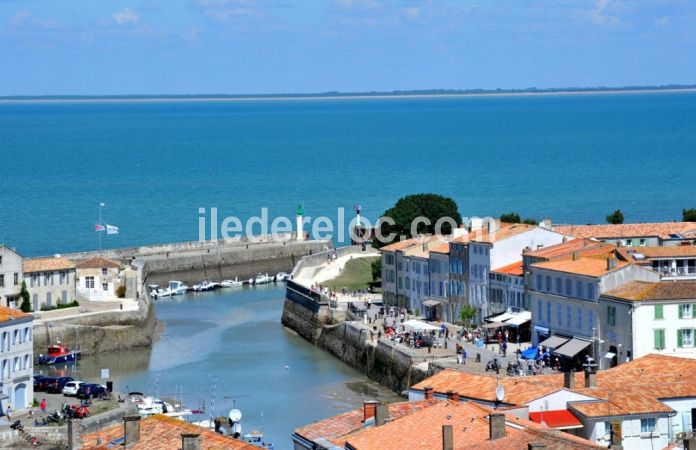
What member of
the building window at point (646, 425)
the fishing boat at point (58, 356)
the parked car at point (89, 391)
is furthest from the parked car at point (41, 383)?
the building window at point (646, 425)

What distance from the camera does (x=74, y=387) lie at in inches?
2280

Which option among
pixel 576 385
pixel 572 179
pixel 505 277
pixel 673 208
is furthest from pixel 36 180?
pixel 576 385

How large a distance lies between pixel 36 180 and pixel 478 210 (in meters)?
61.1

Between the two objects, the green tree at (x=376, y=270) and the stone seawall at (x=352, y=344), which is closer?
the stone seawall at (x=352, y=344)

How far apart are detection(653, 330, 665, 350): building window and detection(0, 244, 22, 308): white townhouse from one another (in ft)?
98.3

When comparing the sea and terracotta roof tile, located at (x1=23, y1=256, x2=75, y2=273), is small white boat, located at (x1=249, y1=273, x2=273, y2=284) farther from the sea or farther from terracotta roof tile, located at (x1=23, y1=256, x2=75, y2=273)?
terracotta roof tile, located at (x1=23, y1=256, x2=75, y2=273)

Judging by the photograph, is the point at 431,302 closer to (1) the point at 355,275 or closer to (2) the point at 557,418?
(1) the point at 355,275

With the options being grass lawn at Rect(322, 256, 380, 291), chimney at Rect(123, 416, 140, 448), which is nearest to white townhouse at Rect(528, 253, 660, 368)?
grass lawn at Rect(322, 256, 380, 291)

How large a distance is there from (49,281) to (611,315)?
1161 inches

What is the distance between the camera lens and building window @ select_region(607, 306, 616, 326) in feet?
185

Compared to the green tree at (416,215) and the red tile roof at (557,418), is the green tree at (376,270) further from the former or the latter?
the red tile roof at (557,418)

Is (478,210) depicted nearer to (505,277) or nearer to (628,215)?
(628,215)

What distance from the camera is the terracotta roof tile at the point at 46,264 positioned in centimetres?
7644

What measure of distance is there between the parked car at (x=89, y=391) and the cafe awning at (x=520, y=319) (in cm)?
1531
